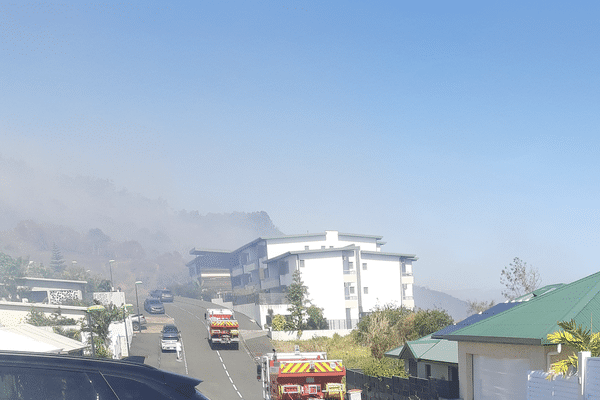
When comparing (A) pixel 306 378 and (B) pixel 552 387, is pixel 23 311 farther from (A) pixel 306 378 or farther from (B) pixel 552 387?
(B) pixel 552 387

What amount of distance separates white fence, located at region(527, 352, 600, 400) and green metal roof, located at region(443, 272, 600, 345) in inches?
74.4

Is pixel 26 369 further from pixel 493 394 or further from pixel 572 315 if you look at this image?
pixel 493 394

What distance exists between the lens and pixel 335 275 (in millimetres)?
79125

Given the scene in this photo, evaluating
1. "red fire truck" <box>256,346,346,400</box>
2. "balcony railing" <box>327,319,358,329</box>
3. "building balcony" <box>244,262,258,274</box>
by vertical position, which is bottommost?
"balcony railing" <box>327,319,358,329</box>

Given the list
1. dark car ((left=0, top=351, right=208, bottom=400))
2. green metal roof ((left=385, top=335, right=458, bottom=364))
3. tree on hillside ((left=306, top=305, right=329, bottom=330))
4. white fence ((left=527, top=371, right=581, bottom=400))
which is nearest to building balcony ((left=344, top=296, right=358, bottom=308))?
tree on hillside ((left=306, top=305, right=329, bottom=330))

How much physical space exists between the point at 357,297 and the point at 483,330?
203ft

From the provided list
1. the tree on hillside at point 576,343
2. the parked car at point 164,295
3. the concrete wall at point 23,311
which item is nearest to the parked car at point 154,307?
the parked car at point 164,295

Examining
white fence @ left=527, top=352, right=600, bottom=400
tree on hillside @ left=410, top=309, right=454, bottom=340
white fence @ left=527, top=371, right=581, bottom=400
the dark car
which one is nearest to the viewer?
the dark car

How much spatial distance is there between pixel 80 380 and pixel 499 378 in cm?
1606

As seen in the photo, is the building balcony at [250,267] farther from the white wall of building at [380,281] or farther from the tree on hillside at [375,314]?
the tree on hillside at [375,314]

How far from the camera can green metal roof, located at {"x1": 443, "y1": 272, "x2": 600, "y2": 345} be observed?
48.7 ft

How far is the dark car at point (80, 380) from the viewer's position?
2.93 meters

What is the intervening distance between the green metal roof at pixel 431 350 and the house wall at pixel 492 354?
3428 mm

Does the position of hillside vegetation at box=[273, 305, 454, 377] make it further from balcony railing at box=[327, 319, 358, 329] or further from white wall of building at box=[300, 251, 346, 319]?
white wall of building at box=[300, 251, 346, 319]
